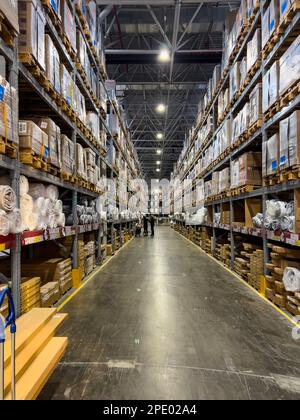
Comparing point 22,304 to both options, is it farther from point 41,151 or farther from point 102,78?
point 102,78

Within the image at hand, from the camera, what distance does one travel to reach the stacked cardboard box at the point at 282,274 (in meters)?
3.79

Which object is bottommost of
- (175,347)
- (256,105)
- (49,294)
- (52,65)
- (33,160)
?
(175,347)

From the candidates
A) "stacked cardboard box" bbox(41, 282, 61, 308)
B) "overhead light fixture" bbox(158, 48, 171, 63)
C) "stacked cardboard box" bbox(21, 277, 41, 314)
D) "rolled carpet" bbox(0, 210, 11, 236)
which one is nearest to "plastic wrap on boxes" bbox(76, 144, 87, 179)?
"stacked cardboard box" bbox(41, 282, 61, 308)

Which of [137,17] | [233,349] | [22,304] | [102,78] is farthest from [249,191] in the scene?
[137,17]

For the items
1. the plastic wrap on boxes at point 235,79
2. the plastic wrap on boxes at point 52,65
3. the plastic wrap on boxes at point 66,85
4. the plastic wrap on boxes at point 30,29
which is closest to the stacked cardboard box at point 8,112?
the plastic wrap on boxes at point 30,29

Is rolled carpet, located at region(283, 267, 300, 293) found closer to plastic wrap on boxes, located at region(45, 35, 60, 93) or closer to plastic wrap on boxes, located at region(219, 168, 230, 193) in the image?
plastic wrap on boxes, located at region(219, 168, 230, 193)

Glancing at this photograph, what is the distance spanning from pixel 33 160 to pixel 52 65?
1.69 meters

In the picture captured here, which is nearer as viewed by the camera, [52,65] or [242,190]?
[52,65]

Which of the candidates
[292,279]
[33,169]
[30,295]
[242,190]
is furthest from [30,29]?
[292,279]

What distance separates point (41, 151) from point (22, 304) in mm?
2041

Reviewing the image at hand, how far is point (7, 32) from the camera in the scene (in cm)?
277

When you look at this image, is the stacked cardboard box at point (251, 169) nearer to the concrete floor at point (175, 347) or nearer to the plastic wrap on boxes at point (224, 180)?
the plastic wrap on boxes at point (224, 180)

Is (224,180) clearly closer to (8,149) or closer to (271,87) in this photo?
(271,87)

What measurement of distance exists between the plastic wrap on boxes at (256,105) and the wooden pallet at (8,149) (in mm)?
4141
